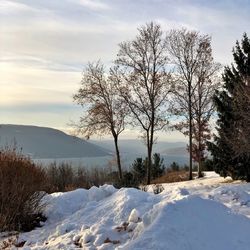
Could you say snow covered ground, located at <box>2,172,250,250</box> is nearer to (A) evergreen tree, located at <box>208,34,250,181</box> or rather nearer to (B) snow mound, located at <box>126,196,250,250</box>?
(B) snow mound, located at <box>126,196,250,250</box>

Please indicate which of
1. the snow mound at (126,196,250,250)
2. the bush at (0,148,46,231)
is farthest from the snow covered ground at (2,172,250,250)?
the bush at (0,148,46,231)

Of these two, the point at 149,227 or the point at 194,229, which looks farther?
the point at 194,229

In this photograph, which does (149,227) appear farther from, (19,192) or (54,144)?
(54,144)

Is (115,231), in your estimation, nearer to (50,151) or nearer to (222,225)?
(222,225)

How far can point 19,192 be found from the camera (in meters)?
11.1

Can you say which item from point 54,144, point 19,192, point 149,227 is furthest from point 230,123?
point 54,144

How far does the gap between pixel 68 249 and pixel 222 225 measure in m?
2.48

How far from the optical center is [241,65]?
85.9ft

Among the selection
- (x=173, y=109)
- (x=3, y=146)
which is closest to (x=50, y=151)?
(x=173, y=109)

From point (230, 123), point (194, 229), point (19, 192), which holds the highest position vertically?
point (230, 123)

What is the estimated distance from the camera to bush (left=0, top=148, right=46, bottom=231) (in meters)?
10.9

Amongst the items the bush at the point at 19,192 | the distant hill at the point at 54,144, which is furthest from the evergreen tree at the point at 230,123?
the distant hill at the point at 54,144

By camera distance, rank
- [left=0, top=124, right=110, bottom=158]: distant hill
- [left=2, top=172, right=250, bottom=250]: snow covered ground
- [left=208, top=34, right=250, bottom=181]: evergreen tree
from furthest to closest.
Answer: [left=0, top=124, right=110, bottom=158]: distant hill < [left=208, top=34, right=250, bottom=181]: evergreen tree < [left=2, top=172, right=250, bottom=250]: snow covered ground

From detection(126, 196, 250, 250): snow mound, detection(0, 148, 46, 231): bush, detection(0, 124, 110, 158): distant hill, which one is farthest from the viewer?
detection(0, 124, 110, 158): distant hill
